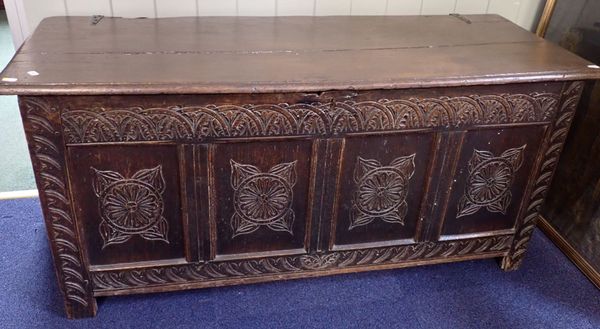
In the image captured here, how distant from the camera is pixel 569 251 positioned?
6.80 ft

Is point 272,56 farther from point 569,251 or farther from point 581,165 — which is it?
point 569,251

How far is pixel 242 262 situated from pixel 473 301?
0.84 m

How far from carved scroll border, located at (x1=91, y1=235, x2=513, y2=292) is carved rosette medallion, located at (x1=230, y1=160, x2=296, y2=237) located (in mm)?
141

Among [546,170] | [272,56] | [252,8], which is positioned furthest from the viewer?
[252,8]

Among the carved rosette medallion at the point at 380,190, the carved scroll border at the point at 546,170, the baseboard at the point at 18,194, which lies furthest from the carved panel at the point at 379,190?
the baseboard at the point at 18,194

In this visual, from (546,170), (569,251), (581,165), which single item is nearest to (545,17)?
(581,165)

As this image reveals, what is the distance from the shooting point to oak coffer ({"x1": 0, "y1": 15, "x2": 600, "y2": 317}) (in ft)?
4.59

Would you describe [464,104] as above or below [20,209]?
above

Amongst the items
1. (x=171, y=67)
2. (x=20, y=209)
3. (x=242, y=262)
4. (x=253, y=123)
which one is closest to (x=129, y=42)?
(x=171, y=67)

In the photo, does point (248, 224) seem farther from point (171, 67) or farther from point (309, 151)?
point (171, 67)

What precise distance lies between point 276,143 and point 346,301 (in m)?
0.67

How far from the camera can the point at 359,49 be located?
167 centimetres

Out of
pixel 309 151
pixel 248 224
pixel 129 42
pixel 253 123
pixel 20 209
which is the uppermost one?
pixel 129 42

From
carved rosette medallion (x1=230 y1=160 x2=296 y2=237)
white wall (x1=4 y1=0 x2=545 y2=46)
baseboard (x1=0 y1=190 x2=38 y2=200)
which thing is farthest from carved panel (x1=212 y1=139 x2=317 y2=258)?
baseboard (x1=0 y1=190 x2=38 y2=200)
